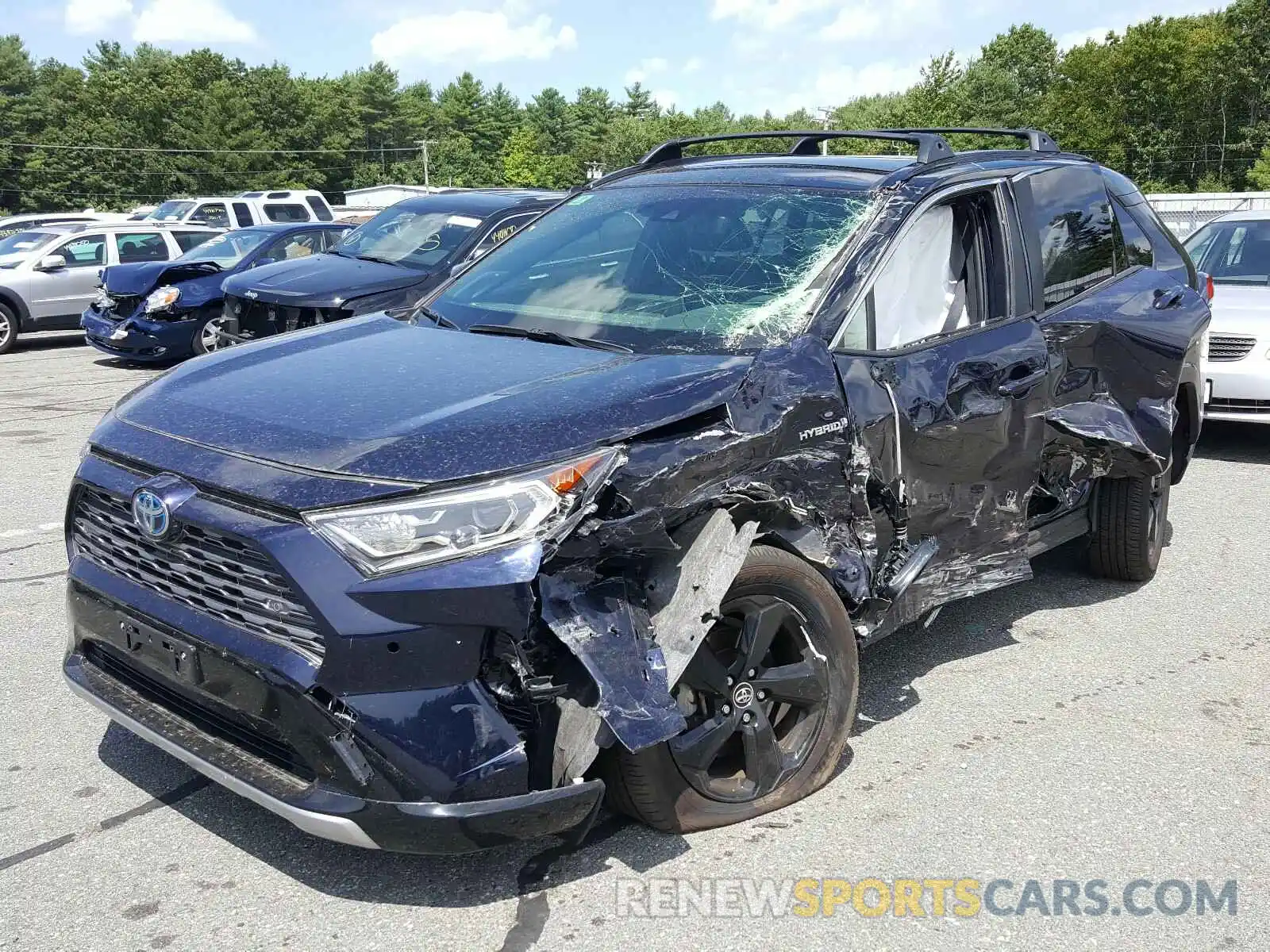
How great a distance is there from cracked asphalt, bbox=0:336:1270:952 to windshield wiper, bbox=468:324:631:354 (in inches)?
57.8

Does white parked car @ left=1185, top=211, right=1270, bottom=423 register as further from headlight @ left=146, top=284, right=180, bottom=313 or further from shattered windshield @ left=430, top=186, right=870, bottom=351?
headlight @ left=146, top=284, right=180, bottom=313

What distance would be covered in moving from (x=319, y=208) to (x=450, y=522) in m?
24.0

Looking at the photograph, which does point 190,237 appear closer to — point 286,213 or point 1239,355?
point 286,213

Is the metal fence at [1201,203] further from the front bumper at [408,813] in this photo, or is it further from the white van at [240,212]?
the front bumper at [408,813]

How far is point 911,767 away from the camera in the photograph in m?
3.89

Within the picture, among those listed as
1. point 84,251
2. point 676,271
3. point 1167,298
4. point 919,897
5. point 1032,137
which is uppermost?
point 1032,137

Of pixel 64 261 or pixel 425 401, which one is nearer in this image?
pixel 425 401

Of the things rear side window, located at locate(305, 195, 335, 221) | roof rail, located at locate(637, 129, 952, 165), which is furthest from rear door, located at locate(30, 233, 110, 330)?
roof rail, located at locate(637, 129, 952, 165)

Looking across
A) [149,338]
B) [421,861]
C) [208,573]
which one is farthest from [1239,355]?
[149,338]

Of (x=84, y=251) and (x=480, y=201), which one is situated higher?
(x=480, y=201)

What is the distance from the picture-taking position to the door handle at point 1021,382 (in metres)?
4.34

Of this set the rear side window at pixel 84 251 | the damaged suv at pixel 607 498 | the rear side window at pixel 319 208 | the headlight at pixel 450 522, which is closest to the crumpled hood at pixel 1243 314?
the damaged suv at pixel 607 498

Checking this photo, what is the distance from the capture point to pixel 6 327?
15547 millimetres

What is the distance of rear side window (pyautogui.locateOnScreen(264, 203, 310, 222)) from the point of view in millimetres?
21859
